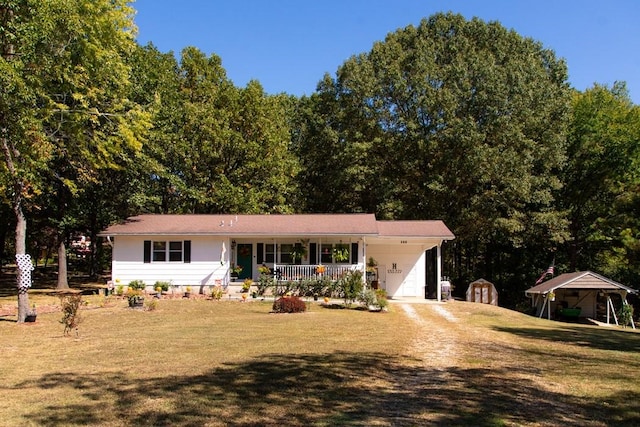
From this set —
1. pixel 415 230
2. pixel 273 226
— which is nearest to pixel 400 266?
pixel 415 230

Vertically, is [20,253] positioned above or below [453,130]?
below

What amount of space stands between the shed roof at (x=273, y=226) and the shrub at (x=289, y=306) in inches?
237

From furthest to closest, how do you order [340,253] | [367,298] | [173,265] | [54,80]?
1. [173,265]
2. [340,253]
3. [367,298]
4. [54,80]

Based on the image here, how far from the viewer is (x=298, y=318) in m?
16.1

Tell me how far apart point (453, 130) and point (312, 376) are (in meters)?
25.8

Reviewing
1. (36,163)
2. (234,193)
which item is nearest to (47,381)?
(36,163)

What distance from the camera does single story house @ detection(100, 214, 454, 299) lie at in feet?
79.9

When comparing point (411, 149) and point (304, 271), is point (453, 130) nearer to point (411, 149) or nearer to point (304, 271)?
point (411, 149)

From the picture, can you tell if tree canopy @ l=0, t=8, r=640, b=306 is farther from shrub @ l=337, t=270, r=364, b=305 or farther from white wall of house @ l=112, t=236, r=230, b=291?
shrub @ l=337, t=270, r=364, b=305

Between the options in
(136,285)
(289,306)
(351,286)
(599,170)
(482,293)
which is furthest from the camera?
(599,170)

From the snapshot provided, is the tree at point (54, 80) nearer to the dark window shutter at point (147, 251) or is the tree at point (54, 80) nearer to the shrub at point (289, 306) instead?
the dark window shutter at point (147, 251)

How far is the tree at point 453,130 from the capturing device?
31188 mm

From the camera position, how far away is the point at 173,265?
985 inches

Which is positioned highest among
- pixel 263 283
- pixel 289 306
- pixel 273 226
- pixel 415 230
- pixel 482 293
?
pixel 273 226
